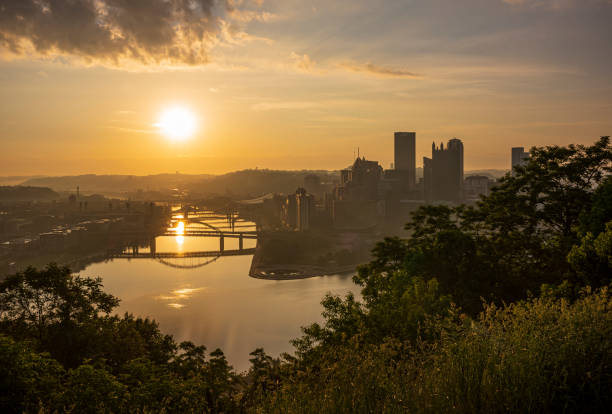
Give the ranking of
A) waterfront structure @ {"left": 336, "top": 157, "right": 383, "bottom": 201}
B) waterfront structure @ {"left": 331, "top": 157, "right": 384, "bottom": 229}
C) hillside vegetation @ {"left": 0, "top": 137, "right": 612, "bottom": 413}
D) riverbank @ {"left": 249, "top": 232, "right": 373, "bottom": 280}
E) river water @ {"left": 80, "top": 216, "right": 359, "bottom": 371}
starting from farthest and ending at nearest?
1. waterfront structure @ {"left": 336, "top": 157, "right": 383, "bottom": 201}
2. waterfront structure @ {"left": 331, "top": 157, "right": 384, "bottom": 229}
3. riverbank @ {"left": 249, "top": 232, "right": 373, "bottom": 280}
4. river water @ {"left": 80, "top": 216, "right": 359, "bottom": 371}
5. hillside vegetation @ {"left": 0, "top": 137, "right": 612, "bottom": 413}

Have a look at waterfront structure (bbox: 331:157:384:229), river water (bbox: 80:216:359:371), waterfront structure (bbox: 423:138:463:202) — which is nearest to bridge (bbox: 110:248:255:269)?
river water (bbox: 80:216:359:371)

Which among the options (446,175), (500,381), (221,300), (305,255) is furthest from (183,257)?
(446,175)

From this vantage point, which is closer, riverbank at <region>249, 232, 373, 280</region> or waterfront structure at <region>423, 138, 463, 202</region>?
riverbank at <region>249, 232, 373, 280</region>

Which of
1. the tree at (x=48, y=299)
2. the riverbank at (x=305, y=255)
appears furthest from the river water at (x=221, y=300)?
the tree at (x=48, y=299)

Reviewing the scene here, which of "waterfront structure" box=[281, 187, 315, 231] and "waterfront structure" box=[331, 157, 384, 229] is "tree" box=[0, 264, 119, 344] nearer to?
"waterfront structure" box=[281, 187, 315, 231]

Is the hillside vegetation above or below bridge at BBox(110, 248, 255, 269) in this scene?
above

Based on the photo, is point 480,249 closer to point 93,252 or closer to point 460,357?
point 460,357
